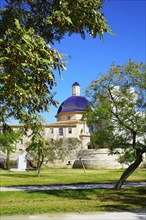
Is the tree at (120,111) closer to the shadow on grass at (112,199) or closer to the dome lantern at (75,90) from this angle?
the shadow on grass at (112,199)

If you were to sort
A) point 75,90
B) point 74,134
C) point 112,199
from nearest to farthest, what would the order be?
point 112,199 → point 74,134 → point 75,90

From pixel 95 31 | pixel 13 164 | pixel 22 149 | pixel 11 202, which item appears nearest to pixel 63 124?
pixel 22 149

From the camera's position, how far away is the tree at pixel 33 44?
4613mm

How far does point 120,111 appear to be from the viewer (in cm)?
1648

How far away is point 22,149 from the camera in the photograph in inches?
2712

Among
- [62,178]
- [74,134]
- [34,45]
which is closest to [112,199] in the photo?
[34,45]

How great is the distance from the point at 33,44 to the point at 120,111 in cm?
1242

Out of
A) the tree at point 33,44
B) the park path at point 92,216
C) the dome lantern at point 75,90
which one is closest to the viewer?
the tree at point 33,44

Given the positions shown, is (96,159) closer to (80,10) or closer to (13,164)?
(13,164)

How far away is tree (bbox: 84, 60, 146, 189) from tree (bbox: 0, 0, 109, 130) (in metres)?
10.2

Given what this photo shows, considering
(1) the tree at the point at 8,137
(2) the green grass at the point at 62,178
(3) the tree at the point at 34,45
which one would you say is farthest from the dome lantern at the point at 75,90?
(3) the tree at the point at 34,45

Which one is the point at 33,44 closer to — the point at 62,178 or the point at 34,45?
the point at 34,45

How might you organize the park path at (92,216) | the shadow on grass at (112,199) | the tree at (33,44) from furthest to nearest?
the shadow on grass at (112,199) < the park path at (92,216) < the tree at (33,44)

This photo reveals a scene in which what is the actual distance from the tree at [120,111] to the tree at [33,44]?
10.2 metres
